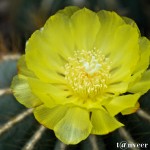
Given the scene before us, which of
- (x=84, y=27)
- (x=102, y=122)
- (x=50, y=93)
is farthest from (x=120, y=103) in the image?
(x=84, y=27)

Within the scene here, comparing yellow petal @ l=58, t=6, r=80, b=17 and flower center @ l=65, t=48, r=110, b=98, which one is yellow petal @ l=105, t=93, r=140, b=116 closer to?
flower center @ l=65, t=48, r=110, b=98

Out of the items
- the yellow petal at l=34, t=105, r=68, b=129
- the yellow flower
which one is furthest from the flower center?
the yellow petal at l=34, t=105, r=68, b=129

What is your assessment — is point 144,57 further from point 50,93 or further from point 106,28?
point 50,93

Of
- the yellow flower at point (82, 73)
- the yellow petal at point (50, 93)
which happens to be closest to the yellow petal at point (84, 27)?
the yellow flower at point (82, 73)

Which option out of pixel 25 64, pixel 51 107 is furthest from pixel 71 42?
pixel 51 107

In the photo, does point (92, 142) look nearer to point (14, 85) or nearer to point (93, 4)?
point (14, 85)
